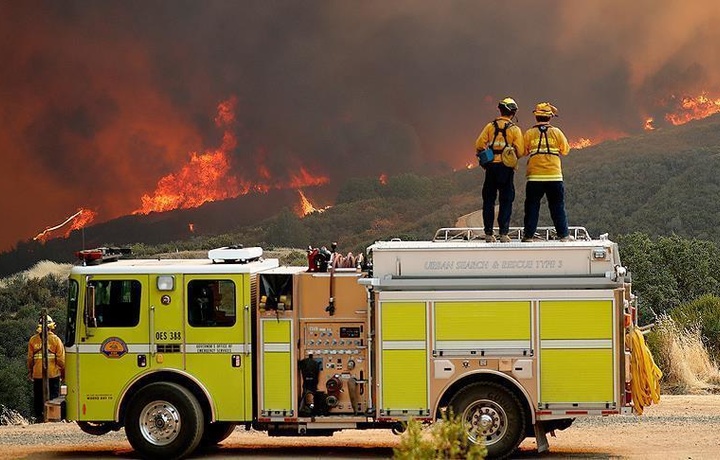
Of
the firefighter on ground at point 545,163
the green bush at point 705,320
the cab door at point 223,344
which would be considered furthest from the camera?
the green bush at point 705,320

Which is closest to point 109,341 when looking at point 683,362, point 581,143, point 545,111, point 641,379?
point 545,111

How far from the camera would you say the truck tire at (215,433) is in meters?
16.4

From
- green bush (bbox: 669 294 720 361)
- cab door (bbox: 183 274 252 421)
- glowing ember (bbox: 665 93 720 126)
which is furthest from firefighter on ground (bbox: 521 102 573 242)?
glowing ember (bbox: 665 93 720 126)

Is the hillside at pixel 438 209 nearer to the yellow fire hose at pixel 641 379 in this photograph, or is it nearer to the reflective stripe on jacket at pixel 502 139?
the reflective stripe on jacket at pixel 502 139

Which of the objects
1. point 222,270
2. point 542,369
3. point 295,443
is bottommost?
point 295,443

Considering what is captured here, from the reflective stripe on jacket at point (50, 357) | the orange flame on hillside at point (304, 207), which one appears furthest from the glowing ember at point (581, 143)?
the reflective stripe on jacket at point (50, 357)

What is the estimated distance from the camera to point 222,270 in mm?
15156

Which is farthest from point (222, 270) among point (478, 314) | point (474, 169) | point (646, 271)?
point (474, 169)

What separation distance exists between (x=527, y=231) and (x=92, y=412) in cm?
580

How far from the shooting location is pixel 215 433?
54.3 feet

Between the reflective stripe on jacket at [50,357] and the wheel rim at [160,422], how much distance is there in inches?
62.4

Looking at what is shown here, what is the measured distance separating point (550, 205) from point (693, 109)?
78.1 meters

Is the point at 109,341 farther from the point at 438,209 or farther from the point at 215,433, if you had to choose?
the point at 438,209

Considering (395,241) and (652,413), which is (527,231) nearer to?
(395,241)
